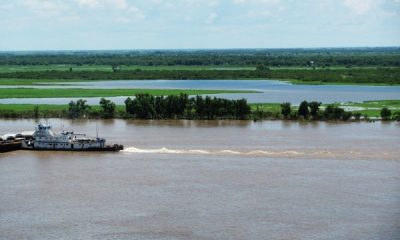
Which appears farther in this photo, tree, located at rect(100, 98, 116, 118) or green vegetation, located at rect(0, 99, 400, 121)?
tree, located at rect(100, 98, 116, 118)

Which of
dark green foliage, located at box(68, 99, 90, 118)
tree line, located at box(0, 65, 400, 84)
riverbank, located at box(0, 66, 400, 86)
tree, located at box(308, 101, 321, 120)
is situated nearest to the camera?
tree, located at box(308, 101, 321, 120)

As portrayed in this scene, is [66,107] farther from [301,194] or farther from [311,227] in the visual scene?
[311,227]

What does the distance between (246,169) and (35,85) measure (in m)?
35.8

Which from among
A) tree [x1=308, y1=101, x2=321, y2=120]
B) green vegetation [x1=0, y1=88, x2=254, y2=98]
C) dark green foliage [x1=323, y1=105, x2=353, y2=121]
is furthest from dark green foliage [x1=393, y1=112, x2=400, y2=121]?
green vegetation [x1=0, y1=88, x2=254, y2=98]

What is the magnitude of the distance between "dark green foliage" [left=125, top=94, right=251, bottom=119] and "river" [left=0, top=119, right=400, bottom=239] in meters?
4.63

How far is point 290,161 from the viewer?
77.5 ft

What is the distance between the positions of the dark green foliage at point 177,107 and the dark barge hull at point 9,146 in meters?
8.90

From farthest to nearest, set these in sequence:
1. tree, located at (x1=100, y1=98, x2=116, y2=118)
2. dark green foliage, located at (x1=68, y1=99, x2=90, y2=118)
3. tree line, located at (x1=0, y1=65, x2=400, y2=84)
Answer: tree line, located at (x1=0, y1=65, x2=400, y2=84) → dark green foliage, located at (x1=68, y1=99, x2=90, y2=118) → tree, located at (x1=100, y1=98, x2=116, y2=118)

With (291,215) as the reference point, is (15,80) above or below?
above

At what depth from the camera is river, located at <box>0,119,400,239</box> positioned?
53.8 feet

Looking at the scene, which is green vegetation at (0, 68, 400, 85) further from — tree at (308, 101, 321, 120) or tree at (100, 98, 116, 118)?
tree at (100, 98, 116, 118)

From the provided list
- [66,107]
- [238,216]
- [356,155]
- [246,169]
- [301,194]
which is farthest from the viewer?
[66,107]

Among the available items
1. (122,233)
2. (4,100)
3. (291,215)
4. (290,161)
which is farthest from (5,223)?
(4,100)

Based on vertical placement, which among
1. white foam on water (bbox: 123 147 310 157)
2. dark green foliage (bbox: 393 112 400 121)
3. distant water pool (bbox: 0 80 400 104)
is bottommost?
white foam on water (bbox: 123 147 310 157)
